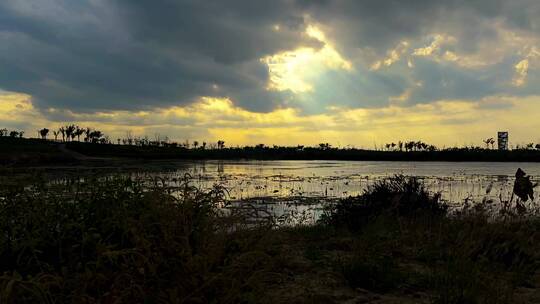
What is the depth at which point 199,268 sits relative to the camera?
3.92 m

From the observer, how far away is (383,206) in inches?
421

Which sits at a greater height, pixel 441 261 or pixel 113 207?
→ pixel 113 207

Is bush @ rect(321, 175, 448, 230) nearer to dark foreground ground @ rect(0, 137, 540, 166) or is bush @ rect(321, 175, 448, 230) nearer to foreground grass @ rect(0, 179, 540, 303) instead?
foreground grass @ rect(0, 179, 540, 303)

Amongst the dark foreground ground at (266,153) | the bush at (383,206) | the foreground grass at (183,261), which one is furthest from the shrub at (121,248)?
the dark foreground ground at (266,153)

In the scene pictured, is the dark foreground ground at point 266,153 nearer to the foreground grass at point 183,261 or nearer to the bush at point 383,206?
the bush at point 383,206

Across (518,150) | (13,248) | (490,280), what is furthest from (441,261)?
(518,150)

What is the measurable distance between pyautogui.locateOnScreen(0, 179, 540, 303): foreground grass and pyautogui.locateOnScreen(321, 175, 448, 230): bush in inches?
117

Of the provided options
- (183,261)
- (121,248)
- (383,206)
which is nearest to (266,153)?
(383,206)

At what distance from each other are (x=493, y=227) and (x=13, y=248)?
7.42 metres

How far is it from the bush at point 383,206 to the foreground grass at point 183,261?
2961 millimetres

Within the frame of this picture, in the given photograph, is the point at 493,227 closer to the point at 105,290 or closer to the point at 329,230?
the point at 329,230

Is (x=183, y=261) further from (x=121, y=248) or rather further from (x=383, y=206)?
(x=383, y=206)

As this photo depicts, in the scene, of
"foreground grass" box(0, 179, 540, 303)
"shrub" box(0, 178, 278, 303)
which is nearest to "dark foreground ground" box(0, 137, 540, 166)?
"foreground grass" box(0, 179, 540, 303)

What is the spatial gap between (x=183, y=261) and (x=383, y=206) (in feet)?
24.7
